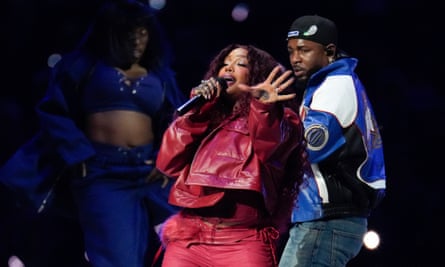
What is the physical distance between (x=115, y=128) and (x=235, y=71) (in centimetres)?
149

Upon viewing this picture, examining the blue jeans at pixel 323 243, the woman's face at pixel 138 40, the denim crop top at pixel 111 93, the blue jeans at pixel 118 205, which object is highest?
the woman's face at pixel 138 40

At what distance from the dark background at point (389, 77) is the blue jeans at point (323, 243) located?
87.7 inches

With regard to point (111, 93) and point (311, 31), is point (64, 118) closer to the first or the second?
point (111, 93)

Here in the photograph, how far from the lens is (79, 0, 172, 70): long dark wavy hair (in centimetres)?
435

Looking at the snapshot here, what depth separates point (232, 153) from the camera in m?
2.77

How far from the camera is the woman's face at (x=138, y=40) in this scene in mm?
4344

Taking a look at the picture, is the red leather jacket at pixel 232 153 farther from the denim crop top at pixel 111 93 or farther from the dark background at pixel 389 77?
the dark background at pixel 389 77

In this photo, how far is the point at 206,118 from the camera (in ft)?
9.45

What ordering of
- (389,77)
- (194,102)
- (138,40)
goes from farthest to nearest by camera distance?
(389,77) < (138,40) < (194,102)

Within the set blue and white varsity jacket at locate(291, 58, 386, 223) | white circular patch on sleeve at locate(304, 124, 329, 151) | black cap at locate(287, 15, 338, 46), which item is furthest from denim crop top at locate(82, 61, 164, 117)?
white circular patch on sleeve at locate(304, 124, 329, 151)

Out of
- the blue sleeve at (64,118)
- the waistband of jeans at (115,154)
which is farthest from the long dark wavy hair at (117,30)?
the waistband of jeans at (115,154)

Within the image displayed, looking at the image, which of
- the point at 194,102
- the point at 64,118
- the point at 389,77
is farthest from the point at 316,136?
the point at 389,77

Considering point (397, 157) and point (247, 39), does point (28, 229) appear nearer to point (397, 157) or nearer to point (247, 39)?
point (247, 39)

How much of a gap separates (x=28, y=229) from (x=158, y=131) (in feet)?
4.25
